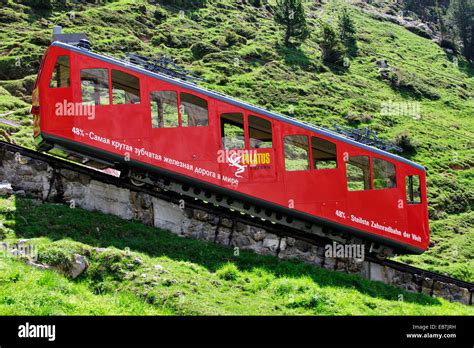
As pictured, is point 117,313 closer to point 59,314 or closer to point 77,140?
point 59,314

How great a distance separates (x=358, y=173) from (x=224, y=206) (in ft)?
14.5

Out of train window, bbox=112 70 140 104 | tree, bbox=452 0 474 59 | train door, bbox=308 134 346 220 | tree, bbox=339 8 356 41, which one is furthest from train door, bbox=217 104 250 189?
tree, bbox=452 0 474 59

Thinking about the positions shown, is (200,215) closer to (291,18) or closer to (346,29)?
(291,18)

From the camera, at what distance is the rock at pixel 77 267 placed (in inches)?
488

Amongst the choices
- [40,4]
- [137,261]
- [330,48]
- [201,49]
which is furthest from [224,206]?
[330,48]

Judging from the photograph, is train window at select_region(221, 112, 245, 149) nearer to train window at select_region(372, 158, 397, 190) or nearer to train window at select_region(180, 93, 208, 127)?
train window at select_region(180, 93, 208, 127)

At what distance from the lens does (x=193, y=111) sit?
1747 cm

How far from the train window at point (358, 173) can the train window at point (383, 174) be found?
0.24m


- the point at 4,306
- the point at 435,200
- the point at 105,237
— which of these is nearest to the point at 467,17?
the point at 435,200

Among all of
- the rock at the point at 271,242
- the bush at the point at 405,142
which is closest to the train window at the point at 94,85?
the rock at the point at 271,242

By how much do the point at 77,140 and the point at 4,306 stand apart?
24.0 feet

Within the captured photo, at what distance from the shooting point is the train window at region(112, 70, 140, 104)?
17.0 m

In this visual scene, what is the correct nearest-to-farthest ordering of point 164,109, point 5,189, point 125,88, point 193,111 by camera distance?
point 5,189 < point 125,88 < point 164,109 < point 193,111

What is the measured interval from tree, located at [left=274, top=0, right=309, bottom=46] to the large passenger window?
4279cm
